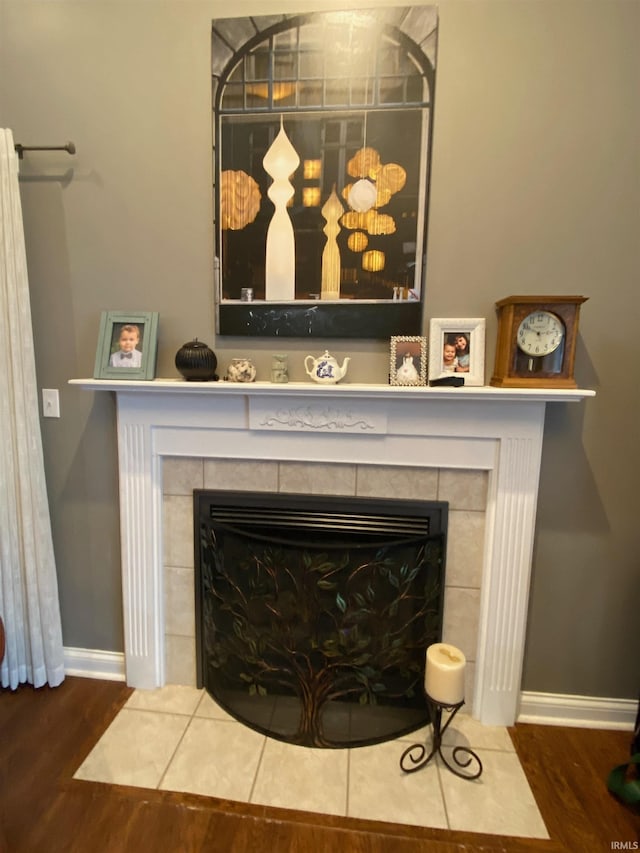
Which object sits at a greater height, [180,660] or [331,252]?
[331,252]

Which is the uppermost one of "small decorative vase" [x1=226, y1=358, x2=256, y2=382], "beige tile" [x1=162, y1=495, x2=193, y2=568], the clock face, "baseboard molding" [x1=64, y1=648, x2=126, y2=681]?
the clock face

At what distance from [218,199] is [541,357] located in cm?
121

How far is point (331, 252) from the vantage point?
1.46m

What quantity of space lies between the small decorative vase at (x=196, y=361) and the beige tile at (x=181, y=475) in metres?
0.33

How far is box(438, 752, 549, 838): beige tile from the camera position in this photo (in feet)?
4.00

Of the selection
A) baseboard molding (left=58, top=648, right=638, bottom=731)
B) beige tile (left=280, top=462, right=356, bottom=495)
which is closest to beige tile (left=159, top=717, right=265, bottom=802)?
beige tile (left=280, top=462, right=356, bottom=495)

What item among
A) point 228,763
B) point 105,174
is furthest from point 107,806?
point 105,174

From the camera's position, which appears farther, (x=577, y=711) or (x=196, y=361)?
(x=577, y=711)

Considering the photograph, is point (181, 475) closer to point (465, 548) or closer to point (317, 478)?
point (317, 478)

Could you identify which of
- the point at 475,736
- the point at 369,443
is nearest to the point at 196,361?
the point at 369,443

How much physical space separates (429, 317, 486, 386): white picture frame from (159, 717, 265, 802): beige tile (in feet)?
4.62

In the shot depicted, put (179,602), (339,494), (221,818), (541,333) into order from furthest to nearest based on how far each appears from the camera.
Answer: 1. (179,602)
2. (339,494)
3. (541,333)
4. (221,818)

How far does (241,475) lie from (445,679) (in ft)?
3.11

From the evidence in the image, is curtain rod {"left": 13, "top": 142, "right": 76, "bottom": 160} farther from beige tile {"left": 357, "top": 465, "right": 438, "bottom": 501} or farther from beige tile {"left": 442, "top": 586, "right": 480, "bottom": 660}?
beige tile {"left": 442, "top": 586, "right": 480, "bottom": 660}
